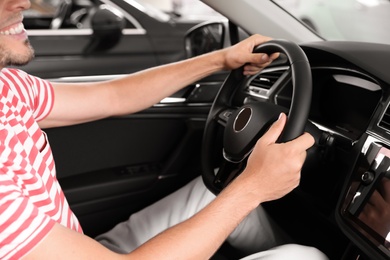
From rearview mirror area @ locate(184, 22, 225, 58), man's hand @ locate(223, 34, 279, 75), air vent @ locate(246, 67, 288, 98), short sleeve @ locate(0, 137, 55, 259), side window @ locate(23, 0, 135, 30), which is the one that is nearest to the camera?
short sleeve @ locate(0, 137, 55, 259)

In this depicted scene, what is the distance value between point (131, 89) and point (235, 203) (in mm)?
644

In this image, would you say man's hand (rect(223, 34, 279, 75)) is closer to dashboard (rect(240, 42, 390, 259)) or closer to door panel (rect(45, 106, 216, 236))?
dashboard (rect(240, 42, 390, 259))

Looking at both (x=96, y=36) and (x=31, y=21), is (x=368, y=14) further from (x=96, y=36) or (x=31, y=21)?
(x=31, y=21)

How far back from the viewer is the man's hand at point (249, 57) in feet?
4.29

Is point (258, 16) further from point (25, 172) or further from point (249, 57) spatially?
point (25, 172)

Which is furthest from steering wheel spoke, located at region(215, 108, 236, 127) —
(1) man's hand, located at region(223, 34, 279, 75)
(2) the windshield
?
(2) the windshield

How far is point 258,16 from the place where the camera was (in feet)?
5.03

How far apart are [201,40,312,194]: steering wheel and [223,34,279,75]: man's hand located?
2 cm

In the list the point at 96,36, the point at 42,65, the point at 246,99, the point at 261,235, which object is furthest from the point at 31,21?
the point at 261,235

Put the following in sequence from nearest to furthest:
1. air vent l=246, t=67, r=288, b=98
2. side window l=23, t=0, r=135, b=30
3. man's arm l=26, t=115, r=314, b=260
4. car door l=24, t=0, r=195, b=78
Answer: man's arm l=26, t=115, r=314, b=260 < air vent l=246, t=67, r=288, b=98 < car door l=24, t=0, r=195, b=78 < side window l=23, t=0, r=135, b=30

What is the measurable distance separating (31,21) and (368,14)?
2.05m

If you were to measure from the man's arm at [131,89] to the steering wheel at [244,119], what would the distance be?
6 centimetres

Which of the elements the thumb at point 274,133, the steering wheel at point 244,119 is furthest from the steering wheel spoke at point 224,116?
the thumb at point 274,133

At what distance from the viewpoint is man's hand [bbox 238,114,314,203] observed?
3.09ft
